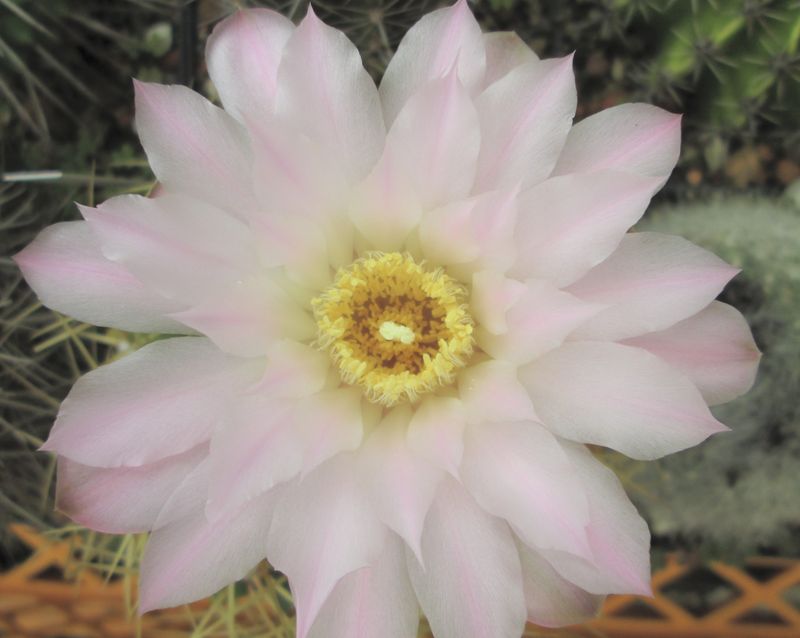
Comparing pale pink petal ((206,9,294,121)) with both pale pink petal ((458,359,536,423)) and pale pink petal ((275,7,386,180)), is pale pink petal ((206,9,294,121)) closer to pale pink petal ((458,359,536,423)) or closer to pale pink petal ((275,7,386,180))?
pale pink petal ((275,7,386,180))

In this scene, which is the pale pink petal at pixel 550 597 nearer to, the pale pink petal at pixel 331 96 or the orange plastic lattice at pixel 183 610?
the pale pink petal at pixel 331 96

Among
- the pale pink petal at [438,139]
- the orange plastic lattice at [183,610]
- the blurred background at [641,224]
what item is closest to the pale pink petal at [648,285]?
the pale pink petal at [438,139]

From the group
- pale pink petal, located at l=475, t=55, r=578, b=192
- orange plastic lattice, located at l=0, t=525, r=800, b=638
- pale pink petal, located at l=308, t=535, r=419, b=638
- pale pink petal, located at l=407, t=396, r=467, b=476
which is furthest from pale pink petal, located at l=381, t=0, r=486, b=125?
orange plastic lattice, located at l=0, t=525, r=800, b=638

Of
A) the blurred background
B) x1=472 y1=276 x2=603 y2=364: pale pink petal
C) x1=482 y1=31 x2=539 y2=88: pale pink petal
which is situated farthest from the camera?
the blurred background

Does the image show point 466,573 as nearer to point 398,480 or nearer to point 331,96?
point 398,480

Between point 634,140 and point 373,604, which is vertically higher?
point 634,140

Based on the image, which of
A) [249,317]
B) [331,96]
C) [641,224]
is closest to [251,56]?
[331,96]

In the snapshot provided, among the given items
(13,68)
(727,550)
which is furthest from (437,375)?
(13,68)
